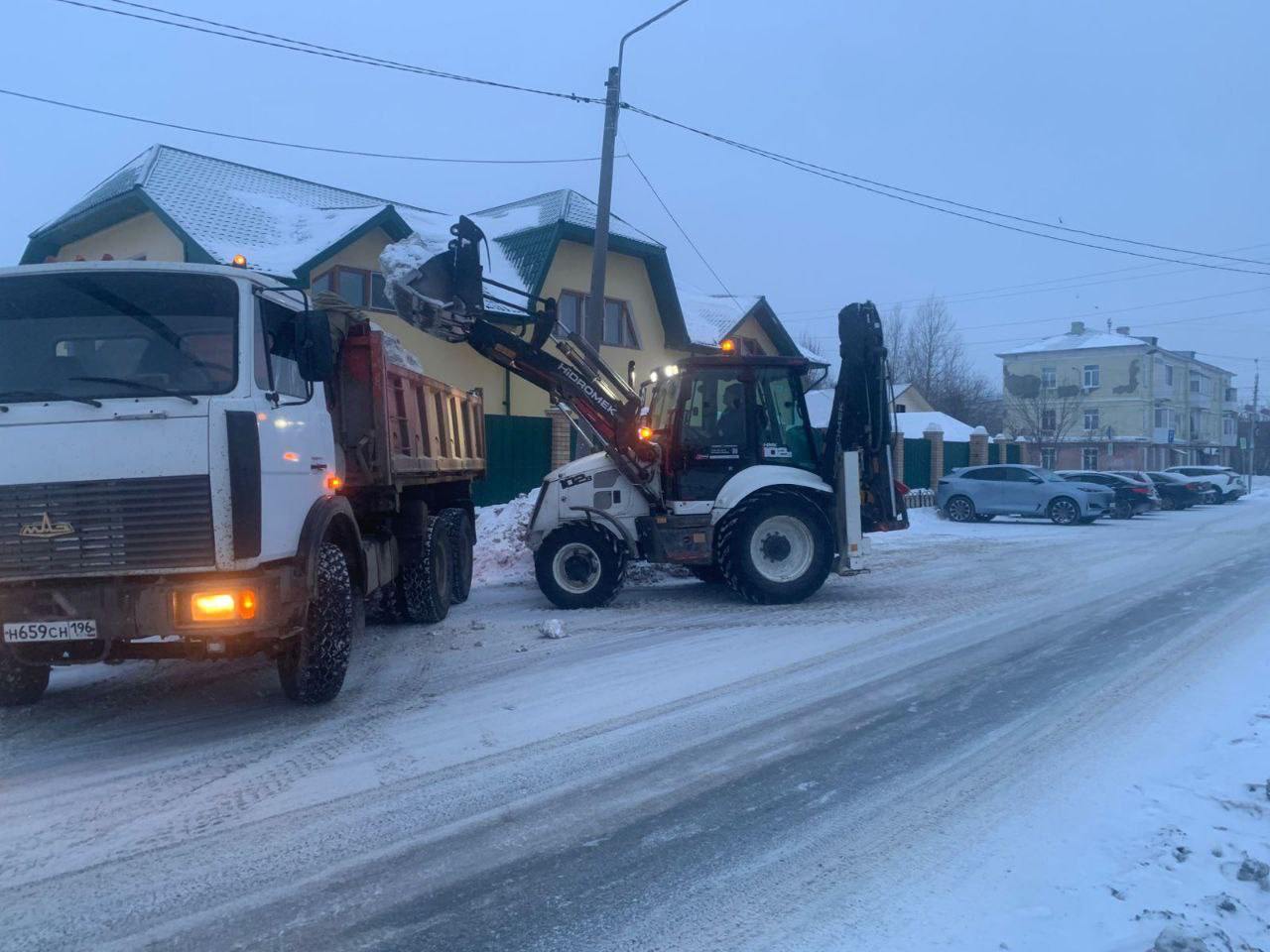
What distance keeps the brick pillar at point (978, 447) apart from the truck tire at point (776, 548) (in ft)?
79.6

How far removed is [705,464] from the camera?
11375 millimetres

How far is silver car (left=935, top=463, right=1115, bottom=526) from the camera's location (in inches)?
973

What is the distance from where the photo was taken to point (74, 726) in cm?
656

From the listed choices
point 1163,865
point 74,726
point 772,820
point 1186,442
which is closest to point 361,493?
point 74,726

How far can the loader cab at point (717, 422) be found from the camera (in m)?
11.3

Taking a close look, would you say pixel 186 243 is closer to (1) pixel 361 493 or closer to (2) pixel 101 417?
(1) pixel 361 493

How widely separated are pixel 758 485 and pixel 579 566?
2.18 m

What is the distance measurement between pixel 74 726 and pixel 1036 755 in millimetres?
6081

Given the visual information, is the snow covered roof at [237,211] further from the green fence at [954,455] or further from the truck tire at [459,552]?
the green fence at [954,455]

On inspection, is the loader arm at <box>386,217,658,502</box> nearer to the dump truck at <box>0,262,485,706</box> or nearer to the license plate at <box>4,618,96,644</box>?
the dump truck at <box>0,262,485,706</box>

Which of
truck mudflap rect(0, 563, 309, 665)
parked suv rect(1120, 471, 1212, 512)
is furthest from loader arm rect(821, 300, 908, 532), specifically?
parked suv rect(1120, 471, 1212, 512)

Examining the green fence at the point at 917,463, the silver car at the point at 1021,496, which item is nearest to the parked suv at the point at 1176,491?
the green fence at the point at 917,463

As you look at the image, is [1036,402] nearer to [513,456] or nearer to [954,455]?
[954,455]

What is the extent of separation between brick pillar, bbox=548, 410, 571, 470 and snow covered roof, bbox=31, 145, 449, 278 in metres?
5.25
